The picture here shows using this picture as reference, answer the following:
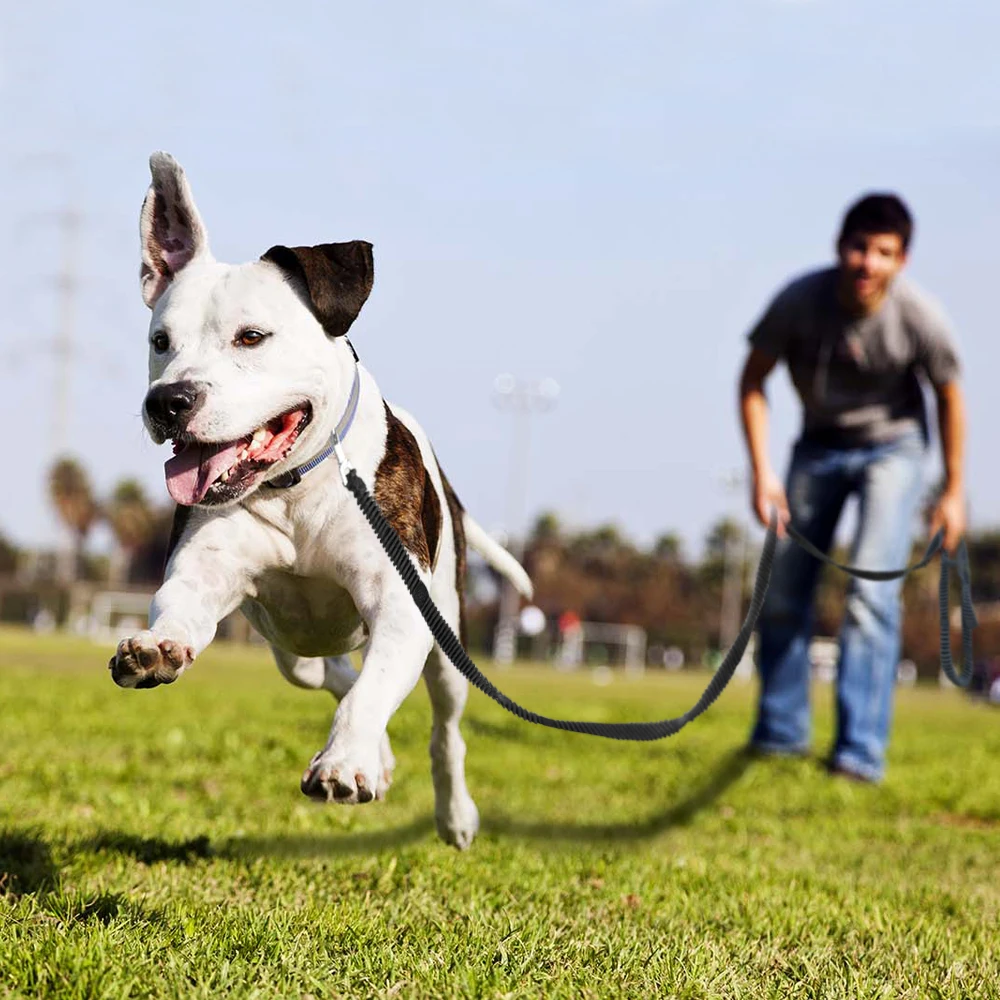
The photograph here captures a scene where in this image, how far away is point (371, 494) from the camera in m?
3.79

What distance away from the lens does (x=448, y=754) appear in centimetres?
478

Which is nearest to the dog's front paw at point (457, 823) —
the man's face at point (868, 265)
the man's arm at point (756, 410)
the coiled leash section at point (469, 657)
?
the coiled leash section at point (469, 657)

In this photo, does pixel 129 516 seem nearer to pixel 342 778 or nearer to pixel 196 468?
pixel 196 468

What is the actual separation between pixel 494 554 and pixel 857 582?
13.3 ft

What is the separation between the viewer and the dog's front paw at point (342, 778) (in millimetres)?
3059

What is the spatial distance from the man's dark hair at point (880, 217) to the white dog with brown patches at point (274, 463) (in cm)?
465

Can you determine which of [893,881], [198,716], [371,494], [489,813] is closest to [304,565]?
[371,494]

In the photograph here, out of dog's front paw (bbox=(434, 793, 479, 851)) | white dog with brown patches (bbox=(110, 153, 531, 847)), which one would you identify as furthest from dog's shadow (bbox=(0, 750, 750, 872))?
white dog with brown patches (bbox=(110, 153, 531, 847))

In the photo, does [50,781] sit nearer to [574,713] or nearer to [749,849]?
[749,849]

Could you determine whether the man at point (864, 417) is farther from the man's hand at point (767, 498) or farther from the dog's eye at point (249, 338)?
the dog's eye at point (249, 338)

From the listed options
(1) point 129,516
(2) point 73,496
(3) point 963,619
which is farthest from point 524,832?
(1) point 129,516

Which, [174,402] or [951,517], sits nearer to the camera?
[174,402]

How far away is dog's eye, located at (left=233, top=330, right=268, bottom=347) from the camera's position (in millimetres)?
3580

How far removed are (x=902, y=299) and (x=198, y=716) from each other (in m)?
5.80
